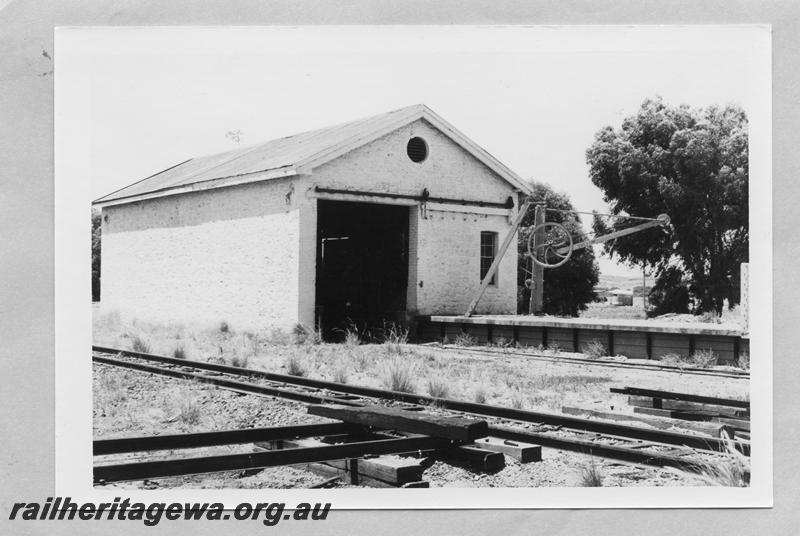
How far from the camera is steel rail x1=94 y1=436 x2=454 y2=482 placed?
544 centimetres

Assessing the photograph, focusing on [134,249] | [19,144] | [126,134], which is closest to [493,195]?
[134,249]

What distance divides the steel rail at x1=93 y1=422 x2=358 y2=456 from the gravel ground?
0.80 feet

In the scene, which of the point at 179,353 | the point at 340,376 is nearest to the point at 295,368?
the point at 340,376

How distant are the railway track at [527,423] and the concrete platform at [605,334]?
4815mm

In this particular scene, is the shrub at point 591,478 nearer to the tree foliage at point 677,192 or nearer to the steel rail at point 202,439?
the steel rail at point 202,439

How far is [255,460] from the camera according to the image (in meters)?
5.64

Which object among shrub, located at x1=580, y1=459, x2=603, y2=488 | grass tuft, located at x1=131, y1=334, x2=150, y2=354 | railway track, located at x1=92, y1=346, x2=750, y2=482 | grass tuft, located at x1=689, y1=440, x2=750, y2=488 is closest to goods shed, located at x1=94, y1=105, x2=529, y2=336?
grass tuft, located at x1=131, y1=334, x2=150, y2=354

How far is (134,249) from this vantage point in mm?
19094

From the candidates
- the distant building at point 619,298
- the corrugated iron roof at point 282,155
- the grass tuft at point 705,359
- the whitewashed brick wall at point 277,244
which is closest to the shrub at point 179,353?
the whitewashed brick wall at point 277,244

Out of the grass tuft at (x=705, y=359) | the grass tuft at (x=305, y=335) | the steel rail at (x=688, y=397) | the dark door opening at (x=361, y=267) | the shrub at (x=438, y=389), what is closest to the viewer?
the steel rail at (x=688, y=397)

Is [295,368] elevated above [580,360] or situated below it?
above

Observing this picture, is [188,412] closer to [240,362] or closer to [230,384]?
[230,384]

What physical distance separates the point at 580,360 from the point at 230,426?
7.09m

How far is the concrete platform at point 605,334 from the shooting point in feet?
40.8
